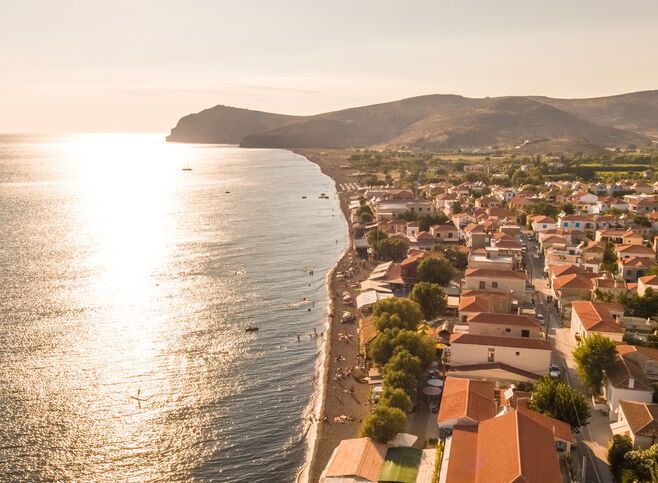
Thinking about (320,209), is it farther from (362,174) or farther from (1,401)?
(1,401)

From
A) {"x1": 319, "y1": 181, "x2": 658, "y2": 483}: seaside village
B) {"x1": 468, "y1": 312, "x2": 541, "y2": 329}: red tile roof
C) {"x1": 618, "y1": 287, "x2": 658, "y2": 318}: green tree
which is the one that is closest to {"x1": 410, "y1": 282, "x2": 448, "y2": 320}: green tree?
{"x1": 319, "y1": 181, "x2": 658, "y2": 483}: seaside village

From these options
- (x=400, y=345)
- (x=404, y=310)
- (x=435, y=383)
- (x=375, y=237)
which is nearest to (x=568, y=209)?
(x=375, y=237)

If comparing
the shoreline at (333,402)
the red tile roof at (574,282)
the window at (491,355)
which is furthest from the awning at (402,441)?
the red tile roof at (574,282)

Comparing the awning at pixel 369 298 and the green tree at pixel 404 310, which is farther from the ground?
the green tree at pixel 404 310

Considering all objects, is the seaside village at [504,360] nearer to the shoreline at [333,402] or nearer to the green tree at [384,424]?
the green tree at [384,424]

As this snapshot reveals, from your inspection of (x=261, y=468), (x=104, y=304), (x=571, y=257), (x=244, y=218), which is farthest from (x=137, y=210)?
(x=261, y=468)

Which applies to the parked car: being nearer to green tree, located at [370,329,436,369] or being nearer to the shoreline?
green tree, located at [370,329,436,369]
